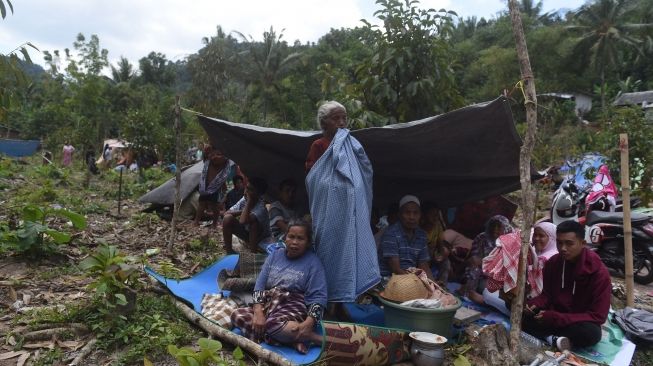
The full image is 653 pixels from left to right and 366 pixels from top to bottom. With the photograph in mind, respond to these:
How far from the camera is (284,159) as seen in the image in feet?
16.0

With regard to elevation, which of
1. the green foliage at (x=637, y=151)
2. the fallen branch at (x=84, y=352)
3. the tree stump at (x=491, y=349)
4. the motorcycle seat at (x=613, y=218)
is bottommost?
the fallen branch at (x=84, y=352)

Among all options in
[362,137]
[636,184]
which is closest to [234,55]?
[636,184]

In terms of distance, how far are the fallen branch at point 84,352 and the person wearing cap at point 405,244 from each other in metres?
2.20

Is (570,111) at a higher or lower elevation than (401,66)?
higher

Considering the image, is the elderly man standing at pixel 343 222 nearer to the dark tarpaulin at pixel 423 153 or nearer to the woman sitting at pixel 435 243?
the dark tarpaulin at pixel 423 153

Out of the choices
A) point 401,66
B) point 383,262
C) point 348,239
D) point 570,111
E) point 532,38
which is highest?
point 532,38

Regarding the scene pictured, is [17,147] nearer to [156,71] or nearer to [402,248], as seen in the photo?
[156,71]

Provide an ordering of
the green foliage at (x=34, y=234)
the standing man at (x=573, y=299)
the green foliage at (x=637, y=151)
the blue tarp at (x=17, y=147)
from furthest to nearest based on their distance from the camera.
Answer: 1. the blue tarp at (x=17, y=147)
2. the green foliage at (x=637, y=151)
3. the green foliage at (x=34, y=234)
4. the standing man at (x=573, y=299)

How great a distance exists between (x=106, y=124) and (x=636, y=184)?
937 inches

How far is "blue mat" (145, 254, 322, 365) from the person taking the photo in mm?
3037

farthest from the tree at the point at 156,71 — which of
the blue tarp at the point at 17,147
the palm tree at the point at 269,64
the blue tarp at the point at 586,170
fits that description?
the blue tarp at the point at 586,170

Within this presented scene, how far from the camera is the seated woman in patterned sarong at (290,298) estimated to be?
3139 mm

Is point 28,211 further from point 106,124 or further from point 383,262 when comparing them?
point 106,124

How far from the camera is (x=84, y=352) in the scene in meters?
2.95
